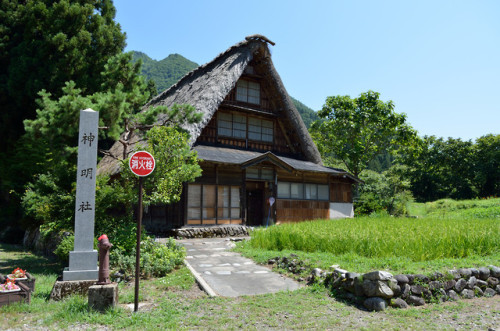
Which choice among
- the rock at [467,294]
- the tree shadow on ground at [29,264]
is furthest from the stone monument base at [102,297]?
the rock at [467,294]

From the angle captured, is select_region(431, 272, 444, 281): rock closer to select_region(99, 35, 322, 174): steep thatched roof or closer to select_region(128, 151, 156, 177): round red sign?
select_region(128, 151, 156, 177): round red sign

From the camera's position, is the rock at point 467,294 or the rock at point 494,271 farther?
the rock at point 494,271

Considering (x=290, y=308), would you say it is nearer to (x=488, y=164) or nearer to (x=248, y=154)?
(x=248, y=154)

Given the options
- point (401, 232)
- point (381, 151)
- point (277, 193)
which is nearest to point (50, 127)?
point (401, 232)

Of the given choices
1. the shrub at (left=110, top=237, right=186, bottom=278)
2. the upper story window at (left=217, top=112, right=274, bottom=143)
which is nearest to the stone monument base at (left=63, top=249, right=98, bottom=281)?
the shrub at (left=110, top=237, right=186, bottom=278)

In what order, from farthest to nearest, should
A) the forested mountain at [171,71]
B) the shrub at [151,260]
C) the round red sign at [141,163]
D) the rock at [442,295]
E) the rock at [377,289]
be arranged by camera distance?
the forested mountain at [171,71], the shrub at [151,260], the rock at [442,295], the round red sign at [141,163], the rock at [377,289]

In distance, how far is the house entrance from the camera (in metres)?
17.0

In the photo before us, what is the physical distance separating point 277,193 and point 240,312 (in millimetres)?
11114

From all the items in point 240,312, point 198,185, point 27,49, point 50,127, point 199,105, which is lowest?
point 240,312

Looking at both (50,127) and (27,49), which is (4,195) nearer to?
(27,49)

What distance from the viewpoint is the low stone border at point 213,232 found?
12719 millimetres

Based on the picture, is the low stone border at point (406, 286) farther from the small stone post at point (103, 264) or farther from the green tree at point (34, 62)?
the green tree at point (34, 62)

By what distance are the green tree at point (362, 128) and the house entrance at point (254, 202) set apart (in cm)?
940

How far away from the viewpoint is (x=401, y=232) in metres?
8.12
